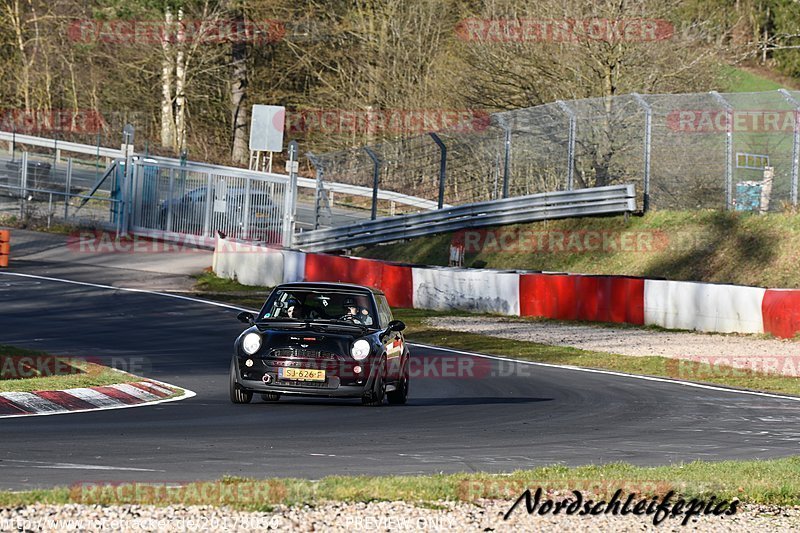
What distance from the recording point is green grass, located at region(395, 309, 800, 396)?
55.9ft

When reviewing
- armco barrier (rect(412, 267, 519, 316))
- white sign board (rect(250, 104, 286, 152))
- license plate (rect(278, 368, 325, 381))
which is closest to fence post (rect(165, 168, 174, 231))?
white sign board (rect(250, 104, 286, 152))

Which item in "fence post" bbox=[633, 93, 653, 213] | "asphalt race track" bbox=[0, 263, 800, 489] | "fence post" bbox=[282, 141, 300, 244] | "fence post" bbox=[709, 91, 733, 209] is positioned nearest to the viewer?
"asphalt race track" bbox=[0, 263, 800, 489]

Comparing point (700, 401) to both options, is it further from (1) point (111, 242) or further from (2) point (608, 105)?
(1) point (111, 242)

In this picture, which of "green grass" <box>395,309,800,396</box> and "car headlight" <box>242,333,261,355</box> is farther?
"green grass" <box>395,309,800,396</box>

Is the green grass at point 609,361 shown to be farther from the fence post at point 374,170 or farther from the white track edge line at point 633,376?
the fence post at point 374,170

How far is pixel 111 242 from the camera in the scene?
122 ft

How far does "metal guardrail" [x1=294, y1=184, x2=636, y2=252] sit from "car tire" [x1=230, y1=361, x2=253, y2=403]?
57.6ft

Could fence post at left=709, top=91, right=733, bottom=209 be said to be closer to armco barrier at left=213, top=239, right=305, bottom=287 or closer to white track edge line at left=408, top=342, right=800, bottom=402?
white track edge line at left=408, top=342, right=800, bottom=402

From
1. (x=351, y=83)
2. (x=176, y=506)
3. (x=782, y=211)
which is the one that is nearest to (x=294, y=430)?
(x=176, y=506)

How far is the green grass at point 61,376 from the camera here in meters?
12.5

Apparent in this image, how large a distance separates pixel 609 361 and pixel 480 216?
1269 cm

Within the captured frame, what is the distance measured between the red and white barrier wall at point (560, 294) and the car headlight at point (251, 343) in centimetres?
1057

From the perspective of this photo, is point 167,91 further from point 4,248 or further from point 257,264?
point 4,248

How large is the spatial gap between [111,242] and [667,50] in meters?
16.6
